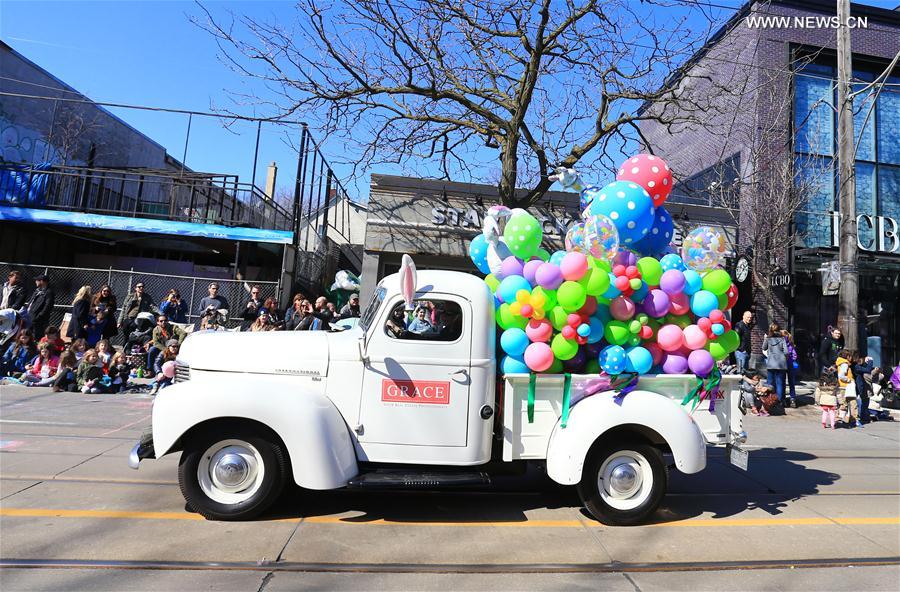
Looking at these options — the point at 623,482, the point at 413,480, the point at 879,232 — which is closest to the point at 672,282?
the point at 623,482

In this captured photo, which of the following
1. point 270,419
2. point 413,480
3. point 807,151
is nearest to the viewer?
point 270,419

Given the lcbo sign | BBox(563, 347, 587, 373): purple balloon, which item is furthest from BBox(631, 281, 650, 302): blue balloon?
the lcbo sign

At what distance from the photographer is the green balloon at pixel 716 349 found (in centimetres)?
512

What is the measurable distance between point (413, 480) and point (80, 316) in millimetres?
10836

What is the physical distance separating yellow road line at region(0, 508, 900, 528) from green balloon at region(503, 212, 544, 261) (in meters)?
2.47

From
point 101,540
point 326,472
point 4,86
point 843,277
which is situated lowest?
point 101,540

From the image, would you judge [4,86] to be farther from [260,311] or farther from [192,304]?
[260,311]

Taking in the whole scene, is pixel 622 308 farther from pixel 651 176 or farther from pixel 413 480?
pixel 413 480

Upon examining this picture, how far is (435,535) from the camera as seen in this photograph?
14.5 feet

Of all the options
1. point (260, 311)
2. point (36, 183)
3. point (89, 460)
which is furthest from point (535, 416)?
point (36, 183)

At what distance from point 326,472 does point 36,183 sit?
17351 mm

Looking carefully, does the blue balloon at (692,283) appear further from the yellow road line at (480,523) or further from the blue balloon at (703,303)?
the yellow road line at (480,523)

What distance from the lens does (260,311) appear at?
12.5m

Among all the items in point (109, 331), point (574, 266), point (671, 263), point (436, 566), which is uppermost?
point (671, 263)
